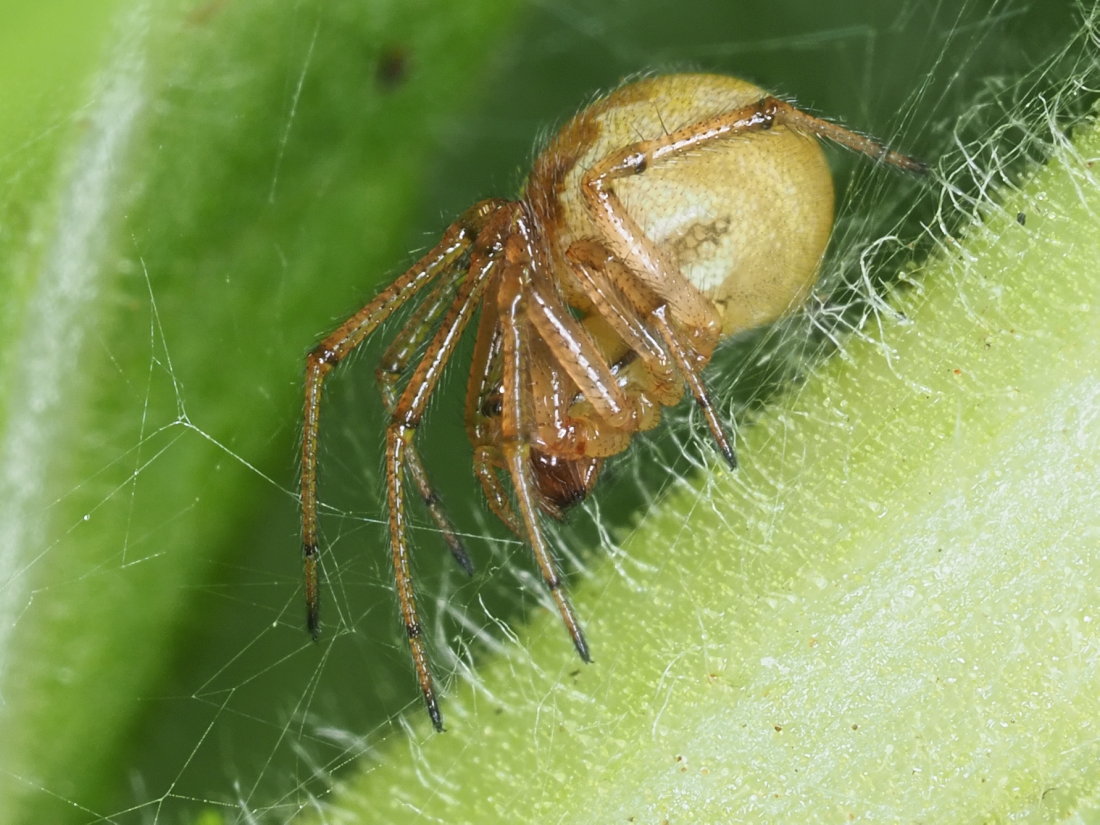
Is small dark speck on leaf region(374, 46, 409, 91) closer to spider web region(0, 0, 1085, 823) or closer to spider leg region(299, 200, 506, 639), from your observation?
spider web region(0, 0, 1085, 823)

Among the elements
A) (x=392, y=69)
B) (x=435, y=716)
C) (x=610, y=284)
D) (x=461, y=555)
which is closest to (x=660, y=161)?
(x=610, y=284)

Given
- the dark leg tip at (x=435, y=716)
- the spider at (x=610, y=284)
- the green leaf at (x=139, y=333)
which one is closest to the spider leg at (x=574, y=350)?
the spider at (x=610, y=284)

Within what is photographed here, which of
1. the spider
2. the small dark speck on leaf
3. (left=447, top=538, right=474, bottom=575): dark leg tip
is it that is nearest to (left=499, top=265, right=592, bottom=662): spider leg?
the spider

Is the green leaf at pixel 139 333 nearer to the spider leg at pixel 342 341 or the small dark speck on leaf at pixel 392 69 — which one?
the small dark speck on leaf at pixel 392 69

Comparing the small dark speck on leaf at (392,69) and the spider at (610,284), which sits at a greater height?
the small dark speck on leaf at (392,69)

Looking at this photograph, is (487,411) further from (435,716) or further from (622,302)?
(435,716)

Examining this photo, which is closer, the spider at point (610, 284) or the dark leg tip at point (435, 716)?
the dark leg tip at point (435, 716)

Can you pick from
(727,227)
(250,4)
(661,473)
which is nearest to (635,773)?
(661,473)

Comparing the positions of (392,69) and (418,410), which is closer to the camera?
(392,69)
